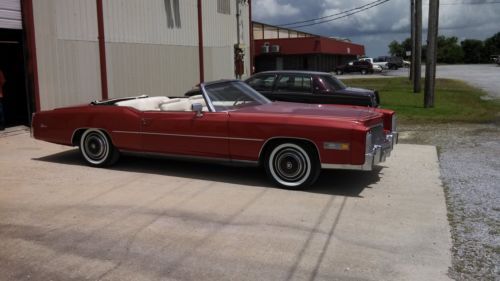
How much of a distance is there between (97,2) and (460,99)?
14.7m

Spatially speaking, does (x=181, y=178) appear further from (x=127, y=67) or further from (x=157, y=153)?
(x=127, y=67)

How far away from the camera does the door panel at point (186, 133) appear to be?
7023 millimetres

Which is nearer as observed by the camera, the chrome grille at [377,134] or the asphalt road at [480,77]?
the chrome grille at [377,134]

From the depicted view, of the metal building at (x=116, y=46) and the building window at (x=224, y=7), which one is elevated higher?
the building window at (x=224, y=7)

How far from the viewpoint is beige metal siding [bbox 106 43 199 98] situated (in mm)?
14797

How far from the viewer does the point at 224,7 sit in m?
22.5

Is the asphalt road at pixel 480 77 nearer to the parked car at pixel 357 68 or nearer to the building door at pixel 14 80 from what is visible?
the parked car at pixel 357 68

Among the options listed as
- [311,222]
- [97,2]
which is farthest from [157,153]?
[97,2]

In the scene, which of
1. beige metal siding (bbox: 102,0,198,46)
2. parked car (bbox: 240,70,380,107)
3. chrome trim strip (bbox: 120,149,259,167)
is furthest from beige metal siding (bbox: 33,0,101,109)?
chrome trim strip (bbox: 120,149,259,167)

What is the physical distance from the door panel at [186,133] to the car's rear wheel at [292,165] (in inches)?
26.0

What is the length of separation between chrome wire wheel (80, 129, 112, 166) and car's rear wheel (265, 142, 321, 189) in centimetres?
258

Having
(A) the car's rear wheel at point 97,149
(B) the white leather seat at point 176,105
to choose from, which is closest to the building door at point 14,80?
(A) the car's rear wheel at point 97,149

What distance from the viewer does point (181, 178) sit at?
729 centimetres

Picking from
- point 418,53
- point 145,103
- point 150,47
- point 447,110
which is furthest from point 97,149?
point 418,53
